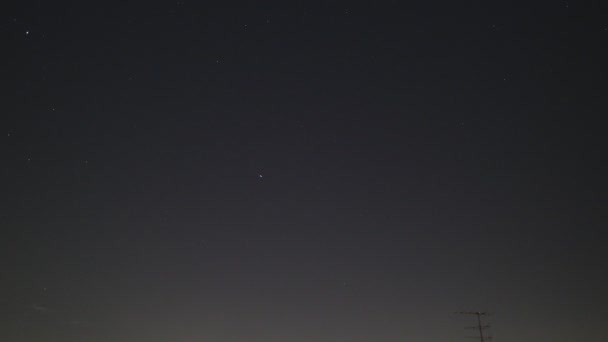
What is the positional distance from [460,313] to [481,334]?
94.9 inches

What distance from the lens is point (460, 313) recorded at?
2614 centimetres

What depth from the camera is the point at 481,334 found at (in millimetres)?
26391
